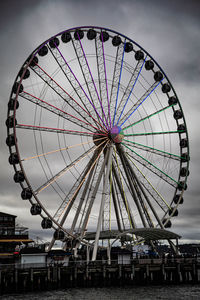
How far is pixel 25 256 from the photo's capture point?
37.0 metres

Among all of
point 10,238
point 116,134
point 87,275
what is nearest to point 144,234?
point 87,275

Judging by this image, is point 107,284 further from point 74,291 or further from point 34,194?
point 34,194

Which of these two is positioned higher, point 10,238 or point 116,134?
point 116,134

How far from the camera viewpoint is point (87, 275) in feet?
108

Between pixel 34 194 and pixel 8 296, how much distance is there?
30.8ft

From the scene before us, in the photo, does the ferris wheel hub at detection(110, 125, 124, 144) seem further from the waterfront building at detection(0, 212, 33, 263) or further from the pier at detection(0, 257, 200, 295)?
the waterfront building at detection(0, 212, 33, 263)

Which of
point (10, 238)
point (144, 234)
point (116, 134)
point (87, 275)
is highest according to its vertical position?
point (116, 134)

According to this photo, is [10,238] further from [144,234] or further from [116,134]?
[116,134]

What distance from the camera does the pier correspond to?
31375 mm

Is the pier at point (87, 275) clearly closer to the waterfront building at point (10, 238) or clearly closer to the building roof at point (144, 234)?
the building roof at point (144, 234)

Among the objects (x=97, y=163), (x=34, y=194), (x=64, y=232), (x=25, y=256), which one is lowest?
(x=25, y=256)

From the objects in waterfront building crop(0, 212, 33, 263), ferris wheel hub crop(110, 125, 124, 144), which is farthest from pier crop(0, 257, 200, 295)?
waterfront building crop(0, 212, 33, 263)

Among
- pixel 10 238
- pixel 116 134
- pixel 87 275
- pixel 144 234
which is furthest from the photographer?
pixel 10 238

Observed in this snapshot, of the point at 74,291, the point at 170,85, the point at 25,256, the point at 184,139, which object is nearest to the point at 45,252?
the point at 25,256
